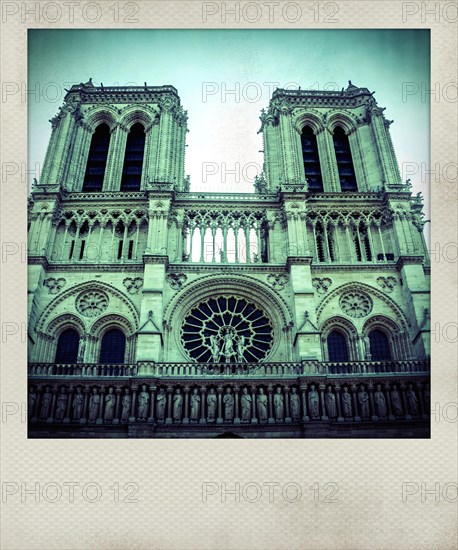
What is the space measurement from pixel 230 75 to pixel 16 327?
344 inches

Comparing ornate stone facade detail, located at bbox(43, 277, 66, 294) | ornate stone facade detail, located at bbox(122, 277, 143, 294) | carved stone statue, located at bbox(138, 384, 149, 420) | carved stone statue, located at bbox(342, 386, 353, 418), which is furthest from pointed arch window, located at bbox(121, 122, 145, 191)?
carved stone statue, located at bbox(342, 386, 353, 418)

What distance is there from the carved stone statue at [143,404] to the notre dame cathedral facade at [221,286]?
0.13 feet

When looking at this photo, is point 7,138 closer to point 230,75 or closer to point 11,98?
point 11,98

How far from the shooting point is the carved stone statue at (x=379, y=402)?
51.7 ft

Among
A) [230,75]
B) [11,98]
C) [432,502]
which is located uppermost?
[230,75]

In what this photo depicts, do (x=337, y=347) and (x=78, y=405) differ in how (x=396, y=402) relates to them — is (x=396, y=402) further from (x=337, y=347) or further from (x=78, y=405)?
(x=78, y=405)

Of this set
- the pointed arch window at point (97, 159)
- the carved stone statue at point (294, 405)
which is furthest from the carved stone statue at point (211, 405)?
the pointed arch window at point (97, 159)

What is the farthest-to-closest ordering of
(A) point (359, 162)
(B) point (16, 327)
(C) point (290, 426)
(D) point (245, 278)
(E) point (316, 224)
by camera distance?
(A) point (359, 162), (E) point (316, 224), (D) point (245, 278), (C) point (290, 426), (B) point (16, 327)

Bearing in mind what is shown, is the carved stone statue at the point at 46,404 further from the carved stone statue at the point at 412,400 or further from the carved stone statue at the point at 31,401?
the carved stone statue at the point at 412,400

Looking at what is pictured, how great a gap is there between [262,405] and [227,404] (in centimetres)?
95

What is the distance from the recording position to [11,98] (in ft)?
39.7

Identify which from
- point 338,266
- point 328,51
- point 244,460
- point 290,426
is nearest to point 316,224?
point 338,266

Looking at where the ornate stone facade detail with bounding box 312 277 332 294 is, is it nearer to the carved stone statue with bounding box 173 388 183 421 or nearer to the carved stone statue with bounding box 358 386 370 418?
the carved stone statue with bounding box 358 386 370 418

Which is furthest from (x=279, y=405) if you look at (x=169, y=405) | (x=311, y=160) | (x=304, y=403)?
(x=311, y=160)
